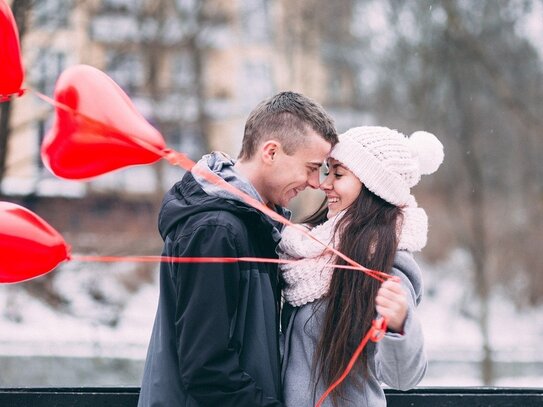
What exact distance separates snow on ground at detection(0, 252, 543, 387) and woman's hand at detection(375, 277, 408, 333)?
22.2 ft

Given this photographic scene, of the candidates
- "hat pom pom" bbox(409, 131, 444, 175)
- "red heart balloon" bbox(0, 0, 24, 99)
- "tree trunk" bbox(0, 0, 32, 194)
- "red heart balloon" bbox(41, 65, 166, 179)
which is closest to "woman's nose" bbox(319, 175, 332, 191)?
"hat pom pom" bbox(409, 131, 444, 175)

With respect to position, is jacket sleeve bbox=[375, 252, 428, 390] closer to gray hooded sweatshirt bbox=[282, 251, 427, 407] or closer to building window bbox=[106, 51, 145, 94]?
gray hooded sweatshirt bbox=[282, 251, 427, 407]

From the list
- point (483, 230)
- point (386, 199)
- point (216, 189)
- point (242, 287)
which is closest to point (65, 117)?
point (216, 189)

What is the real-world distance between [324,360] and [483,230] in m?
10.4

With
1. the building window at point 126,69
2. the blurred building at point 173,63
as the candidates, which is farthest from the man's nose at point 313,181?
the building window at point 126,69

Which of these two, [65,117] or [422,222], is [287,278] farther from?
[65,117]

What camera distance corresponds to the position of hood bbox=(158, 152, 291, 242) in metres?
2.05

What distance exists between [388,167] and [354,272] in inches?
12.4

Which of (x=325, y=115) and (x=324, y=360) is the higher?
(x=325, y=115)

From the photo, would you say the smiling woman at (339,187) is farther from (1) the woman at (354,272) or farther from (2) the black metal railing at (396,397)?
(2) the black metal railing at (396,397)

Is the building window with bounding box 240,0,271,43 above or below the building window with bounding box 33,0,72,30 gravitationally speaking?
above

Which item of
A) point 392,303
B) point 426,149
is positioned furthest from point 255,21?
point 392,303

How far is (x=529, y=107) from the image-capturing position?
11.9 m

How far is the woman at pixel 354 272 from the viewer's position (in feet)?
6.96
